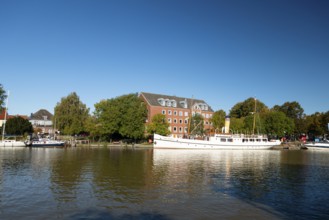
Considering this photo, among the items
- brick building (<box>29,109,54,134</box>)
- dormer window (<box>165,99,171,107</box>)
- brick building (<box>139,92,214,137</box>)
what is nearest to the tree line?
brick building (<box>139,92,214,137</box>)

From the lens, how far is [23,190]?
75.3 ft

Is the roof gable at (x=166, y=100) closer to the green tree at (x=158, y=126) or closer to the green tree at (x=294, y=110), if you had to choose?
the green tree at (x=158, y=126)

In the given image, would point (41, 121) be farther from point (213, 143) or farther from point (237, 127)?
point (213, 143)

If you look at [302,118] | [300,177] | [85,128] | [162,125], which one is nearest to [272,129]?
[302,118]

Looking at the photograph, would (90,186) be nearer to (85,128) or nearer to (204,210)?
(204,210)

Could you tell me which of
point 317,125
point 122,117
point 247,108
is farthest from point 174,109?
point 317,125

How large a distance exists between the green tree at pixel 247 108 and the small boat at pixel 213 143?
1682 inches

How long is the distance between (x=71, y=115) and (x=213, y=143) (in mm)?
48566

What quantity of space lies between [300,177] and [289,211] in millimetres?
15203

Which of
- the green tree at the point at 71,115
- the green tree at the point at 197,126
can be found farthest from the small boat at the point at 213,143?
the green tree at the point at 71,115

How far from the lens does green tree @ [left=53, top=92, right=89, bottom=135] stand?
9481 centimetres

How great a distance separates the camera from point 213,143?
83.9m

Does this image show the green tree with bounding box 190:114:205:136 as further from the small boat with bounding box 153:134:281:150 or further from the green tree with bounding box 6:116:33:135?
the green tree with bounding box 6:116:33:135

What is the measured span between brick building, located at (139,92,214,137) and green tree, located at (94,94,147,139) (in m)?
11.0
